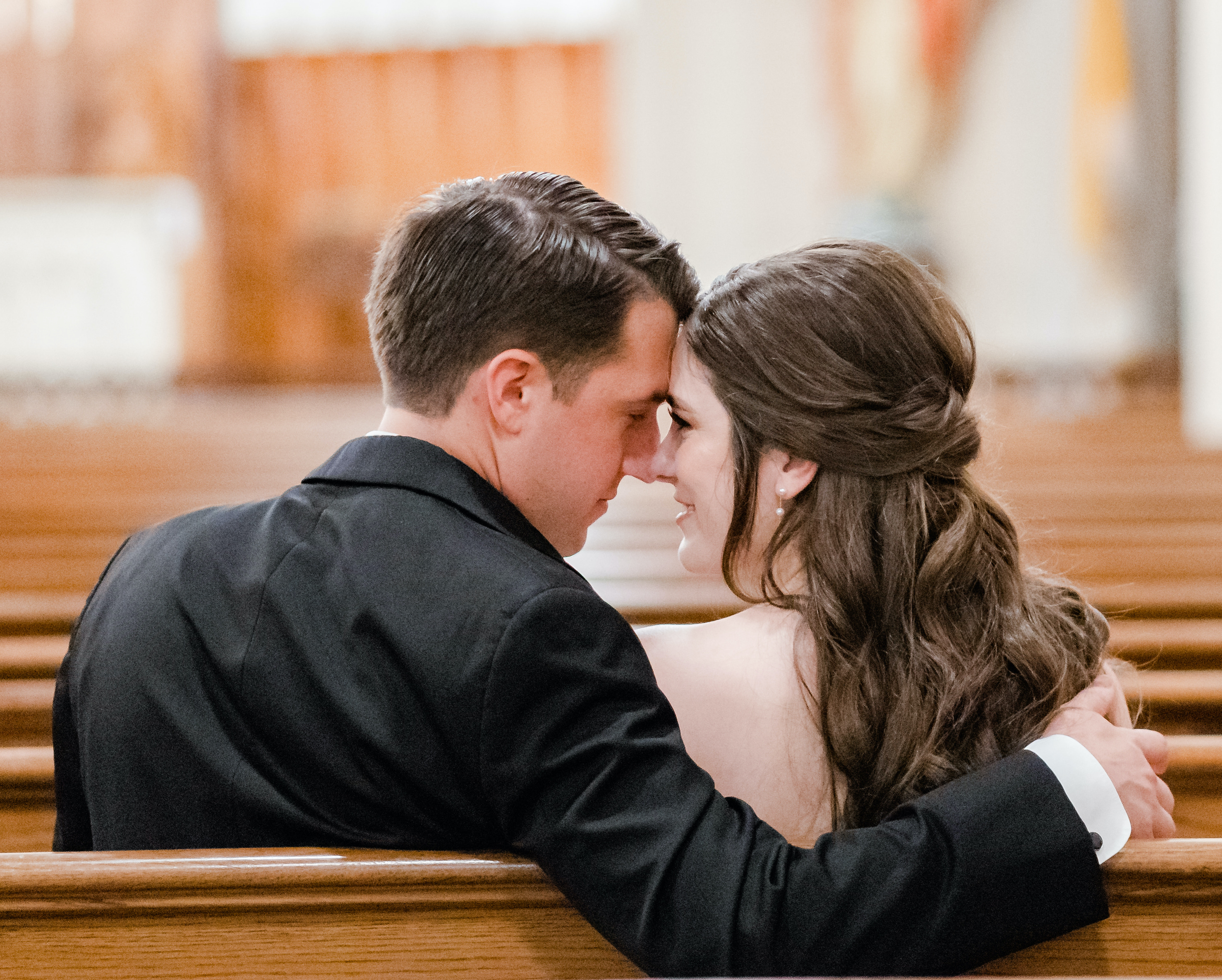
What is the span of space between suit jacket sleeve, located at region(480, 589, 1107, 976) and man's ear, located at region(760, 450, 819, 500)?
39 cm

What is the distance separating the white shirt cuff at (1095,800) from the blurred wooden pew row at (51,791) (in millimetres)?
544

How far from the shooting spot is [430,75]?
1030 cm

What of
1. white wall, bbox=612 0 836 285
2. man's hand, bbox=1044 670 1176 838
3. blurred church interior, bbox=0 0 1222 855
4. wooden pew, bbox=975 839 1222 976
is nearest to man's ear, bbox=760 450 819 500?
man's hand, bbox=1044 670 1176 838

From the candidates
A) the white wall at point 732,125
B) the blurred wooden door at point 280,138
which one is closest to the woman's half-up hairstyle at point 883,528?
the white wall at point 732,125

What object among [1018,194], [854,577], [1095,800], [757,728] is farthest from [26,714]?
[1018,194]

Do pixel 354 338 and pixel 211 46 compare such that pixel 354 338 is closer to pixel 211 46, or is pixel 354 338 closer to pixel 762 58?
pixel 211 46

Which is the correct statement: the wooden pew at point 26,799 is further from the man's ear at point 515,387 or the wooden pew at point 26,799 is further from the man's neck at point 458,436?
the man's ear at point 515,387

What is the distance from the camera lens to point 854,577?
4.69 feet

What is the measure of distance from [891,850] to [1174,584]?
1773mm

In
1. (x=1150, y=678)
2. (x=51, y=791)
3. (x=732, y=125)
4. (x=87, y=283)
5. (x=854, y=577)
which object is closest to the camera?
(x=854, y=577)

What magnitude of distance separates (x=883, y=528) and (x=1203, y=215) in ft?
20.8

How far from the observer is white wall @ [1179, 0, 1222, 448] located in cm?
661

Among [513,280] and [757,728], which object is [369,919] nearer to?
[757,728]

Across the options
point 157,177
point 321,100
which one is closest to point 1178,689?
point 157,177
